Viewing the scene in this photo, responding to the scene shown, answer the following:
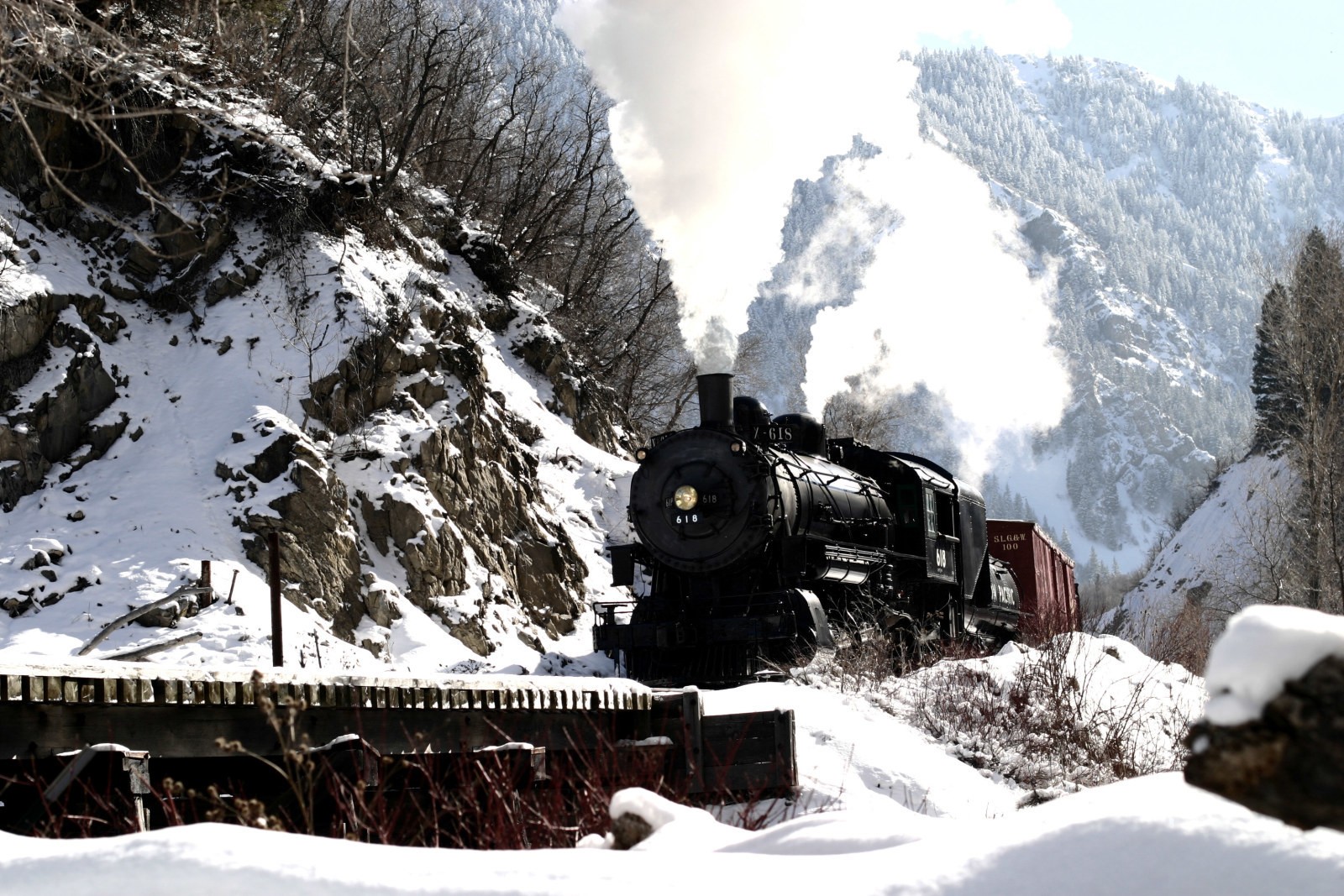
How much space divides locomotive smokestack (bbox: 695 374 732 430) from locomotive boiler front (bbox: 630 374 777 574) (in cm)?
1

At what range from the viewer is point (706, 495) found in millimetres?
14508

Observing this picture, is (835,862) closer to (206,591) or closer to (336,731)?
(336,731)

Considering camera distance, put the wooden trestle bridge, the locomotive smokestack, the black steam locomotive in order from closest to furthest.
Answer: the wooden trestle bridge < the black steam locomotive < the locomotive smokestack

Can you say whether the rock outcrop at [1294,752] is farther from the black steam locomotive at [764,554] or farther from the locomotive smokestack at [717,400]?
the locomotive smokestack at [717,400]

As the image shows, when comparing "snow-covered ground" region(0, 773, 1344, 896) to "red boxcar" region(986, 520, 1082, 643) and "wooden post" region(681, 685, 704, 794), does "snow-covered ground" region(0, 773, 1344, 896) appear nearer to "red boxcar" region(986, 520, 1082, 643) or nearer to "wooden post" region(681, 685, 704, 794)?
"wooden post" region(681, 685, 704, 794)

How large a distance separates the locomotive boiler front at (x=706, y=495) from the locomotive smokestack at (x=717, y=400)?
1 cm

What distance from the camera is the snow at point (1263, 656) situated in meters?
2.15

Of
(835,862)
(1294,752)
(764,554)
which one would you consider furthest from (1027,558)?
(1294,752)

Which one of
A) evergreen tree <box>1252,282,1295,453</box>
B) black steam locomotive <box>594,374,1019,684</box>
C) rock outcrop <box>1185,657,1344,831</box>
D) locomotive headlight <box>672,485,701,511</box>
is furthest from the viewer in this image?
evergreen tree <box>1252,282,1295,453</box>

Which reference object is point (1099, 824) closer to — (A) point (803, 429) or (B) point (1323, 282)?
(A) point (803, 429)

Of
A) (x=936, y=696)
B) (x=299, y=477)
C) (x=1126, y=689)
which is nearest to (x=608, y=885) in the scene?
(x=936, y=696)

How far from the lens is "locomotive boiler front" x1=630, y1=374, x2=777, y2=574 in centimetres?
1408

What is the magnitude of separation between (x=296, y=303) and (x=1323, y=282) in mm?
24572

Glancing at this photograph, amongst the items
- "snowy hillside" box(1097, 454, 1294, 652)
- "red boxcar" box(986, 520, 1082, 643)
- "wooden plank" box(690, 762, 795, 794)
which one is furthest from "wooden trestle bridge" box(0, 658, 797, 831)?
"snowy hillside" box(1097, 454, 1294, 652)
